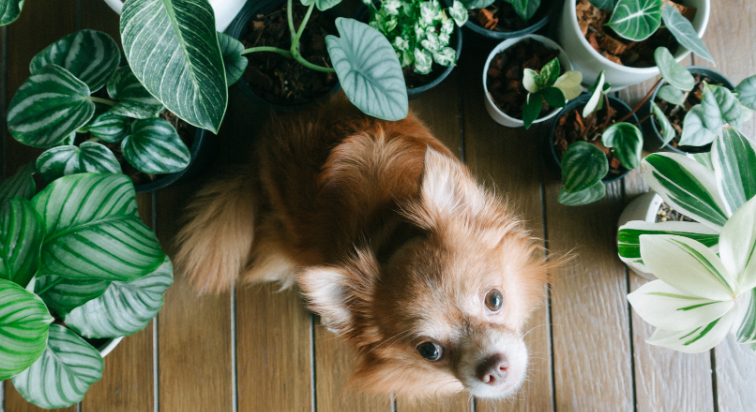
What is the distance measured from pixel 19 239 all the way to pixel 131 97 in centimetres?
46

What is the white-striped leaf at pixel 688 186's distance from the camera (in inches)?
29.4

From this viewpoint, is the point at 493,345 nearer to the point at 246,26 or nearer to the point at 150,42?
the point at 150,42

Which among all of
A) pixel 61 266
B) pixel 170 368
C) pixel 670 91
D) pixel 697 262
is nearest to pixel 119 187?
pixel 61 266

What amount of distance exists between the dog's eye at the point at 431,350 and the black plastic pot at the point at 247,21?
0.93 m

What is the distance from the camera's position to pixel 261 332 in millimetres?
1895

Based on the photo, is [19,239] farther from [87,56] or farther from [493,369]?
[493,369]

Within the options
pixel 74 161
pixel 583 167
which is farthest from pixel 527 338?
pixel 74 161

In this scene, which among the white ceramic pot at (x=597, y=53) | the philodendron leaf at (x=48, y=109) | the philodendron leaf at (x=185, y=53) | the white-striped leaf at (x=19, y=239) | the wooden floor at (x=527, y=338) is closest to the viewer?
the philodendron leaf at (x=185, y=53)

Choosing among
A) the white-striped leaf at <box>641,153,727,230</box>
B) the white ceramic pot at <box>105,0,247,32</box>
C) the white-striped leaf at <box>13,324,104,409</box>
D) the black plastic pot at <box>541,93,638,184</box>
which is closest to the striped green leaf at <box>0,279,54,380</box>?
the white-striped leaf at <box>13,324,104,409</box>

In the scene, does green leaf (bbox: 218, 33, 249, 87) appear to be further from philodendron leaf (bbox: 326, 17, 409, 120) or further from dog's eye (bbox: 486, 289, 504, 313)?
dog's eye (bbox: 486, 289, 504, 313)

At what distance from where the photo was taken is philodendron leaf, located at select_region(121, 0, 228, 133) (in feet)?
3.01

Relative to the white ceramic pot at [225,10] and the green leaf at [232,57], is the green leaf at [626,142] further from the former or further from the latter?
the white ceramic pot at [225,10]

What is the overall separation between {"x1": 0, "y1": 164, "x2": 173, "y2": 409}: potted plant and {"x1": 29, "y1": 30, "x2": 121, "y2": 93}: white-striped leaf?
0.99ft

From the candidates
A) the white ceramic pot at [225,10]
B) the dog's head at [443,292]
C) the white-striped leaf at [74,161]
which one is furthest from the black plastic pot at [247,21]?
the dog's head at [443,292]
